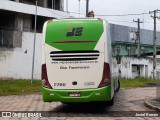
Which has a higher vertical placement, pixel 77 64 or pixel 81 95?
pixel 77 64

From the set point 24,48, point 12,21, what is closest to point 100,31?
point 24,48

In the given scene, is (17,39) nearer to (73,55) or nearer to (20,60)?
(20,60)

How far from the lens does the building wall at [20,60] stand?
29.2m

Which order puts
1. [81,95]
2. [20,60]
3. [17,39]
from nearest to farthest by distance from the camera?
[81,95], [17,39], [20,60]

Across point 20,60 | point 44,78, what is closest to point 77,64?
point 44,78

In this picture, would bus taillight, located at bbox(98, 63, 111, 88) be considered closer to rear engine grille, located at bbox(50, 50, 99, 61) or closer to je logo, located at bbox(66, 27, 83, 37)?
rear engine grille, located at bbox(50, 50, 99, 61)

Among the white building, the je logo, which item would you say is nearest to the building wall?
the white building

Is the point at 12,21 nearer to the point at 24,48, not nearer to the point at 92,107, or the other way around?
the point at 24,48

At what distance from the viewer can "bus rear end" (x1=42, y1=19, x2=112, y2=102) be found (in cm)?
1270

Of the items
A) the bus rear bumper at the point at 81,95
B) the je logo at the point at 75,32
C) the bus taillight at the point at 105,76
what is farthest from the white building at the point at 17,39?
the bus taillight at the point at 105,76

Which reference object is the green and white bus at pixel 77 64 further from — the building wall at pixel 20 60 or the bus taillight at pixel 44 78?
the building wall at pixel 20 60

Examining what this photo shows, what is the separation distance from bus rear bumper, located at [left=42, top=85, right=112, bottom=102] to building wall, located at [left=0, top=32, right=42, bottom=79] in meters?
16.9

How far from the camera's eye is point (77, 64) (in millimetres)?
12812

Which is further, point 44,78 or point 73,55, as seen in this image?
point 44,78
